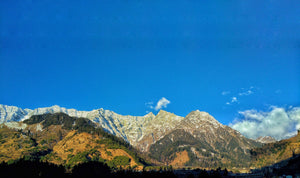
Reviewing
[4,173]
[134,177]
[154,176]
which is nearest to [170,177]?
[154,176]

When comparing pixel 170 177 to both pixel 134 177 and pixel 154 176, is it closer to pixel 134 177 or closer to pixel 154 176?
pixel 154 176

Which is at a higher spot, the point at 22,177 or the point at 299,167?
the point at 299,167

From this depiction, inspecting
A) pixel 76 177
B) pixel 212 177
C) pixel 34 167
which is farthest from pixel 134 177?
pixel 34 167

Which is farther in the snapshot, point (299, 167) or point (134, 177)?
point (134, 177)

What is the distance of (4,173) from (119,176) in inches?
3390

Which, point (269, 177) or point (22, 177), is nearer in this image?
point (22, 177)

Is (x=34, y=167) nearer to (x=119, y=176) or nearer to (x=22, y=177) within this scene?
Result: (x=22, y=177)

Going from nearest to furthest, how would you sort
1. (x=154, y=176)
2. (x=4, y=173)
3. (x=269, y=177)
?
(x=4, y=173) < (x=269, y=177) < (x=154, y=176)

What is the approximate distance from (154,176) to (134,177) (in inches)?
662

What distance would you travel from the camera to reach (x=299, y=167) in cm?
16088

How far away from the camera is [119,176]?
195250mm

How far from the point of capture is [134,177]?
187250 millimetres

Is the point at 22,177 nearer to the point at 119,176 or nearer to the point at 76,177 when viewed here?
the point at 76,177

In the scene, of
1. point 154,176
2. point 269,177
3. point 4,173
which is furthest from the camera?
point 154,176
